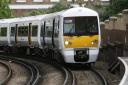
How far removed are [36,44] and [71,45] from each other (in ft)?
31.2

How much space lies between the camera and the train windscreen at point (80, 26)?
927 inches

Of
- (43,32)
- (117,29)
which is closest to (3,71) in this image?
(43,32)

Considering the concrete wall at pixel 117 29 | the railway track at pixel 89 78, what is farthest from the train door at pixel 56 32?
the concrete wall at pixel 117 29

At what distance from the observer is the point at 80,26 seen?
939 inches

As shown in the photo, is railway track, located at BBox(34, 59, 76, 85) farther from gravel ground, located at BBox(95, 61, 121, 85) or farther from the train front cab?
gravel ground, located at BBox(95, 61, 121, 85)

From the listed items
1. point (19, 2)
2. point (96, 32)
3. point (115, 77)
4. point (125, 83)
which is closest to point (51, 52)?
point (96, 32)

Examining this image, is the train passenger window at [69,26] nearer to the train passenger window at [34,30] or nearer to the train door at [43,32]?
the train door at [43,32]

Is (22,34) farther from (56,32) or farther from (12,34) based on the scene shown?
(56,32)

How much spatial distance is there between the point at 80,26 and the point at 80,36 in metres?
0.60

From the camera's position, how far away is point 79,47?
23281 mm

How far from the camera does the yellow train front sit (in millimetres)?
23297

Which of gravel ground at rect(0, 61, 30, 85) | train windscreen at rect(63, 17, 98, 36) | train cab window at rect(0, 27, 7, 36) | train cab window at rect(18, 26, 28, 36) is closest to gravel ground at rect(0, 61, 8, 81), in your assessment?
gravel ground at rect(0, 61, 30, 85)

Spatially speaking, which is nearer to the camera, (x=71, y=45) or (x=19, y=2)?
(x=71, y=45)

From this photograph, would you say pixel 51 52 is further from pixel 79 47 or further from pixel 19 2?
pixel 19 2
